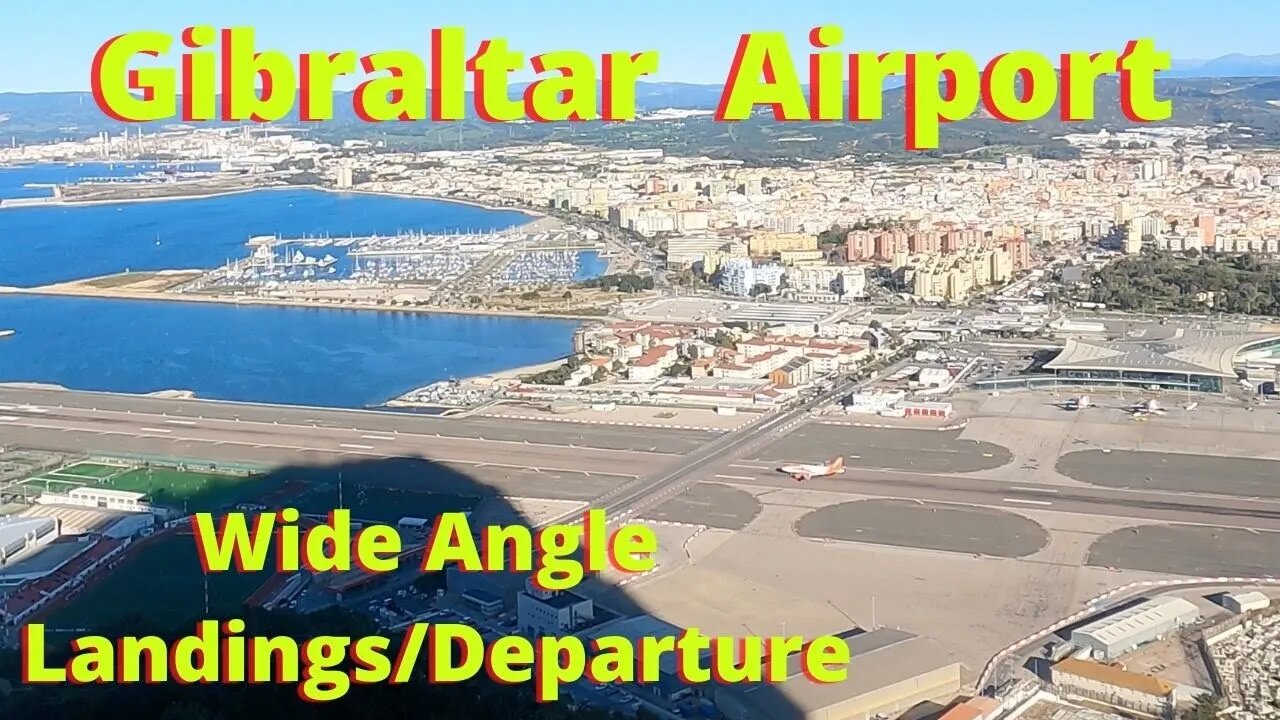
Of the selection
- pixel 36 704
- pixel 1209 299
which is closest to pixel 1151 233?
pixel 1209 299

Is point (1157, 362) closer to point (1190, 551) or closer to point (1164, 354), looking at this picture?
point (1164, 354)

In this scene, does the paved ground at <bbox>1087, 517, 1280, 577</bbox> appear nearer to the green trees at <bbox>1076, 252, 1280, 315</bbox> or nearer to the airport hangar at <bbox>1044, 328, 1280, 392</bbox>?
the airport hangar at <bbox>1044, 328, 1280, 392</bbox>

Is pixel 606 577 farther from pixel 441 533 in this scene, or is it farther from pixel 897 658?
pixel 441 533

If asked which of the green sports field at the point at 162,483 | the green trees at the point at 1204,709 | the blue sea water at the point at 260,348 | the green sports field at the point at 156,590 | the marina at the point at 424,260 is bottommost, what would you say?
the green trees at the point at 1204,709

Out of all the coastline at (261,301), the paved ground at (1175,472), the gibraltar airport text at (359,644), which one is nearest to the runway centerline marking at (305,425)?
the paved ground at (1175,472)

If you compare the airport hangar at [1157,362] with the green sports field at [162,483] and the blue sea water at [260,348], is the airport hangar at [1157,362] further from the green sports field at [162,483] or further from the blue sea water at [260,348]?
the green sports field at [162,483]

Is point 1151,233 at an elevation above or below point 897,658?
above

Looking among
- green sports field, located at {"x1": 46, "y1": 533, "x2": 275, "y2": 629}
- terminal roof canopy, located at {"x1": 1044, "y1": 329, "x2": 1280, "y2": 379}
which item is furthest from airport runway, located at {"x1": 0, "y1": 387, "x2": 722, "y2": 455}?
Result: terminal roof canopy, located at {"x1": 1044, "y1": 329, "x2": 1280, "y2": 379}
